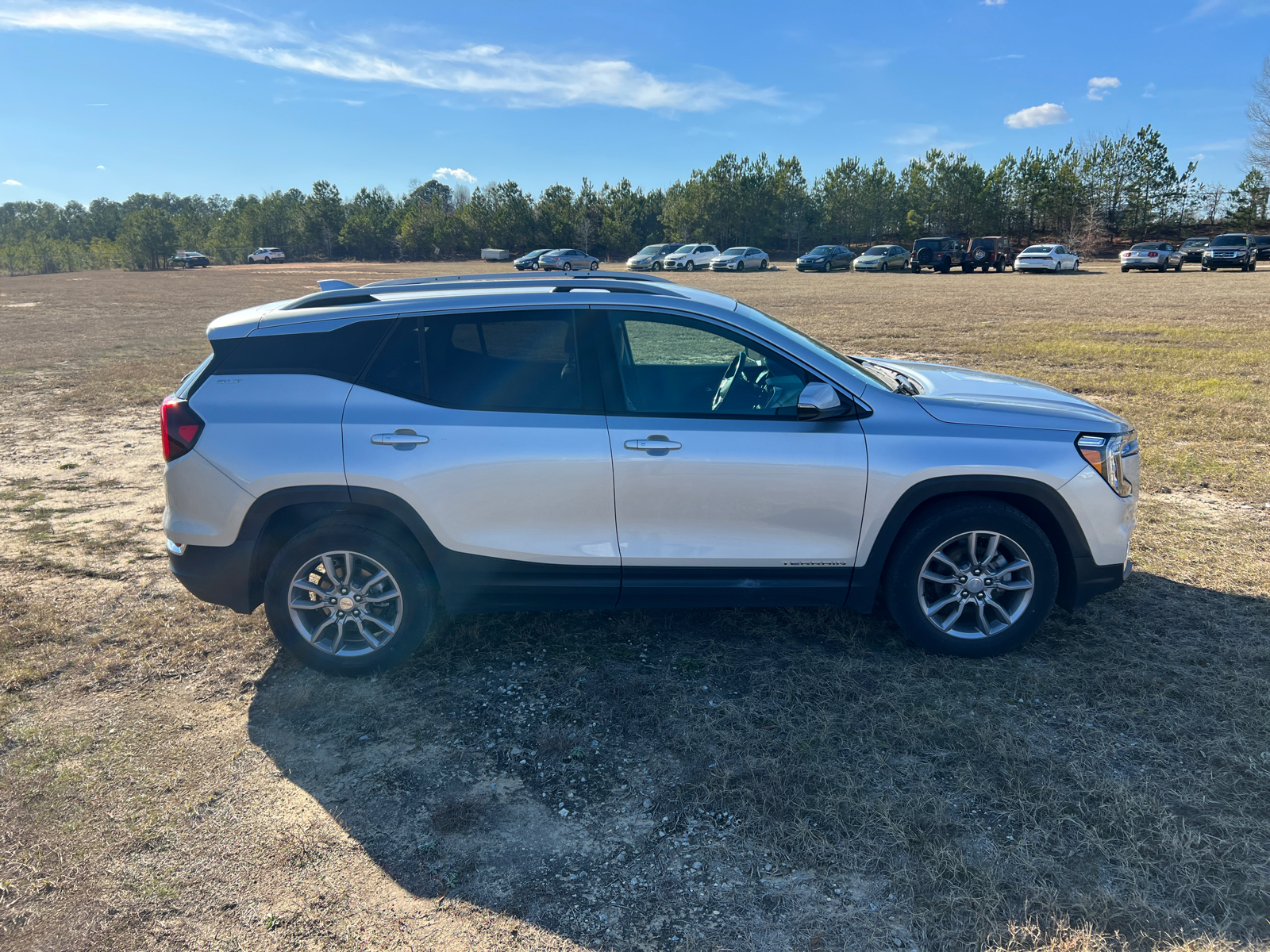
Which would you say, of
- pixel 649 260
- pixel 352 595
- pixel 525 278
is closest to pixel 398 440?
pixel 352 595

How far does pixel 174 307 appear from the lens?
26938 millimetres

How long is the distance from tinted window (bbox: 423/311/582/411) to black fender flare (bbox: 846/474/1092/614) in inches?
64.1

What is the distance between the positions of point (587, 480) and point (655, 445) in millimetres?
361

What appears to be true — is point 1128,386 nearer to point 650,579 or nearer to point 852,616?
point 852,616

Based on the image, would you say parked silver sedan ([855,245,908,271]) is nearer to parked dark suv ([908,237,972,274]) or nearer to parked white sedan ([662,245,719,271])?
parked dark suv ([908,237,972,274])

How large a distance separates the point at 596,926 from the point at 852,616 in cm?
250

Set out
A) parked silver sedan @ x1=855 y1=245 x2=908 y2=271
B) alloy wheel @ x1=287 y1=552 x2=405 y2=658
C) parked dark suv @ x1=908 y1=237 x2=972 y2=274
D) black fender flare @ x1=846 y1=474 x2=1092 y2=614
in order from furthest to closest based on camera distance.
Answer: parked silver sedan @ x1=855 y1=245 x2=908 y2=271
parked dark suv @ x1=908 y1=237 x2=972 y2=274
alloy wheel @ x1=287 y1=552 x2=405 y2=658
black fender flare @ x1=846 y1=474 x2=1092 y2=614

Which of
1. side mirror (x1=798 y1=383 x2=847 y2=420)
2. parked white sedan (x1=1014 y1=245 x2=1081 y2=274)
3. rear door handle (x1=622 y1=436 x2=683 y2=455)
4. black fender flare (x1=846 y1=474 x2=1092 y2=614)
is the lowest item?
black fender flare (x1=846 y1=474 x2=1092 y2=614)

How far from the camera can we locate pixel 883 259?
152ft

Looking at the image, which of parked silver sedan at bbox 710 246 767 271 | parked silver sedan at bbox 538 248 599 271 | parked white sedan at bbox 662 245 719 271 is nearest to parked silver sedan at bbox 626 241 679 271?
parked white sedan at bbox 662 245 719 271

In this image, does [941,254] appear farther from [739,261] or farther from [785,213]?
[785,213]

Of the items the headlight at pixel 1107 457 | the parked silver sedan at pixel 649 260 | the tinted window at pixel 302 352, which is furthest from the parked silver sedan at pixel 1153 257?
the tinted window at pixel 302 352

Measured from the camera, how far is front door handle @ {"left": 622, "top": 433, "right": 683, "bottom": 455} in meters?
3.70

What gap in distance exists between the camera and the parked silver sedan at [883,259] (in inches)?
1822
